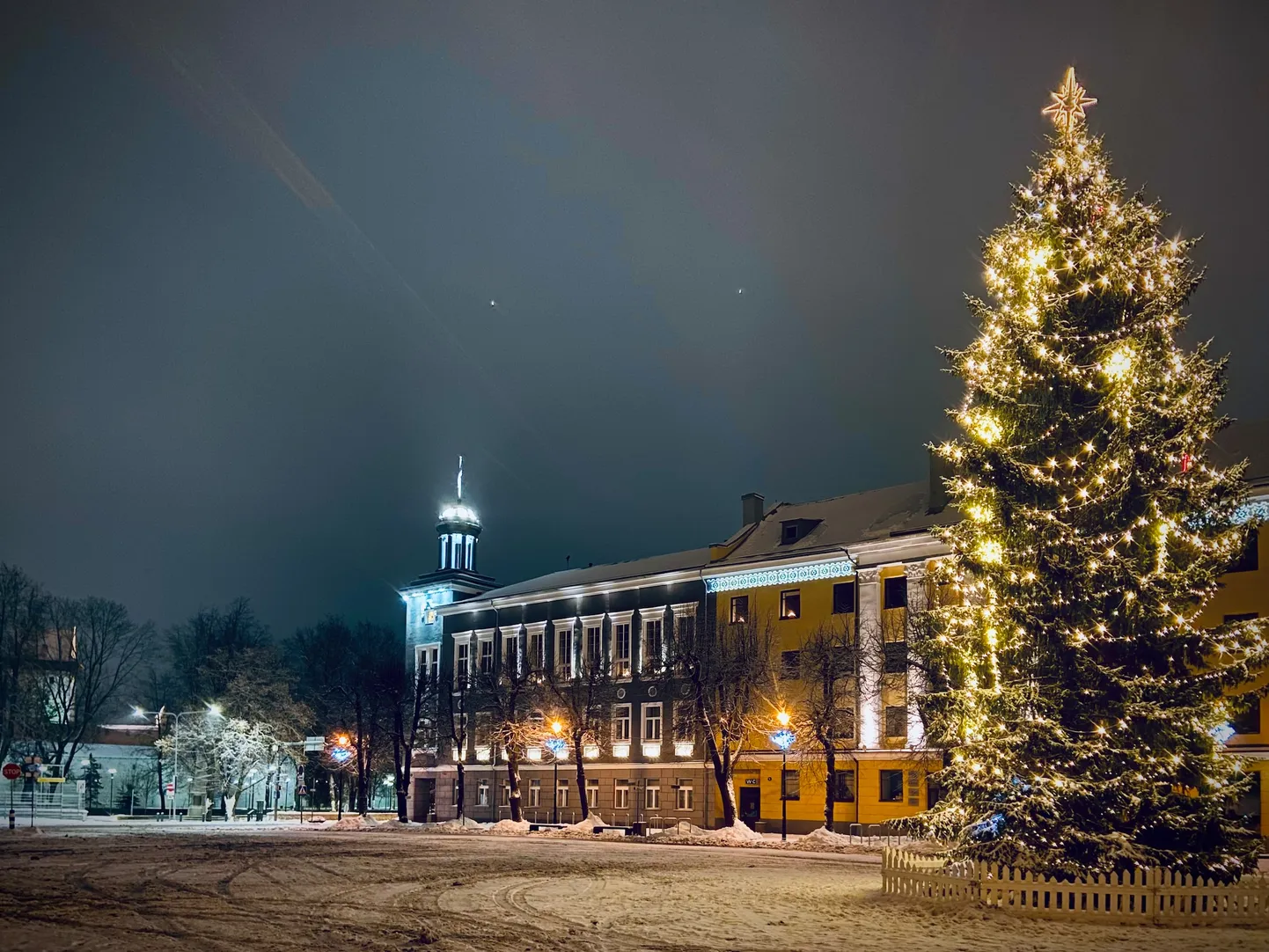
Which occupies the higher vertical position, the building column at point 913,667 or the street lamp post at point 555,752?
the building column at point 913,667

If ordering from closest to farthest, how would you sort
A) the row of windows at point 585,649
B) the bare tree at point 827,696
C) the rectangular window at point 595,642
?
→ the bare tree at point 827,696
the row of windows at point 585,649
the rectangular window at point 595,642

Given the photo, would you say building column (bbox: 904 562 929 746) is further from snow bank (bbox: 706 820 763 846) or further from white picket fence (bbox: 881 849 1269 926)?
white picket fence (bbox: 881 849 1269 926)

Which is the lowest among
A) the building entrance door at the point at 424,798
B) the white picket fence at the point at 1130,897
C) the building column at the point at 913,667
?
the building entrance door at the point at 424,798

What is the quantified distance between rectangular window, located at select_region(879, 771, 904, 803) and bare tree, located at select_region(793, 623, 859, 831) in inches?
79.9

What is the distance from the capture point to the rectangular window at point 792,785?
55406 millimetres

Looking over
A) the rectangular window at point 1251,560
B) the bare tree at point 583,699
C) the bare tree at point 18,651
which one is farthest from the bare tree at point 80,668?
the rectangular window at point 1251,560

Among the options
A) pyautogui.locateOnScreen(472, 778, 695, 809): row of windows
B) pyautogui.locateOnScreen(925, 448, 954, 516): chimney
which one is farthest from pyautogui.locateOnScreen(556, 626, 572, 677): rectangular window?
pyautogui.locateOnScreen(925, 448, 954, 516): chimney

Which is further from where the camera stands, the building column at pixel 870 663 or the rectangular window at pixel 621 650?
the rectangular window at pixel 621 650

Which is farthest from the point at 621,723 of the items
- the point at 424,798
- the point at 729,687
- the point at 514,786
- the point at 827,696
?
the point at 424,798

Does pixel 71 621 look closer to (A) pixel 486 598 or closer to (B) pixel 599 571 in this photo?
(A) pixel 486 598

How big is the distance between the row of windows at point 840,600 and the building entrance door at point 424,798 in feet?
84.2

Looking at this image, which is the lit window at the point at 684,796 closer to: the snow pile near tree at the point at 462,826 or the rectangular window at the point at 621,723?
the rectangular window at the point at 621,723

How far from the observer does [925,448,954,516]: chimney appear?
54.6m

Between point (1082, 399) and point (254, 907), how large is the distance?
17014 mm
